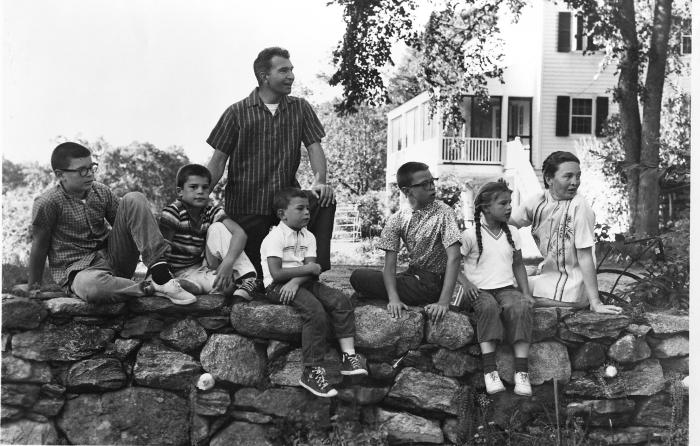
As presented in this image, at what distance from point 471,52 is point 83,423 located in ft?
11.2

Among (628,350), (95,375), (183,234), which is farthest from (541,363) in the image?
(95,375)

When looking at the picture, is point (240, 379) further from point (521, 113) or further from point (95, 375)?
point (521, 113)

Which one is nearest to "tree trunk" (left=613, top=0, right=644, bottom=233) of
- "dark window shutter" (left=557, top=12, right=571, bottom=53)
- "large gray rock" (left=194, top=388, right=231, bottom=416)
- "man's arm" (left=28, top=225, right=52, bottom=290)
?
"dark window shutter" (left=557, top=12, right=571, bottom=53)

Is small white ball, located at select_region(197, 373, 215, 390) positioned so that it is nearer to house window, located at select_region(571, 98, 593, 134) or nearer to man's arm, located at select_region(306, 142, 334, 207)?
man's arm, located at select_region(306, 142, 334, 207)

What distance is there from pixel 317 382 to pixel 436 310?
703mm

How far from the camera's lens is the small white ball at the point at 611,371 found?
13.9 ft

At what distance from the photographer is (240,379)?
4.17 meters

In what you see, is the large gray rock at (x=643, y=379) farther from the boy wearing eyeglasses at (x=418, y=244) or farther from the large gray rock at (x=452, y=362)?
the boy wearing eyeglasses at (x=418, y=244)

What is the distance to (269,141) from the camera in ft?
15.0

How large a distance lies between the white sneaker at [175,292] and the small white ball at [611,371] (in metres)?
2.15

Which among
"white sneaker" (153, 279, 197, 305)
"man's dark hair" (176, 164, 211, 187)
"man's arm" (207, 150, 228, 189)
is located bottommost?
"white sneaker" (153, 279, 197, 305)

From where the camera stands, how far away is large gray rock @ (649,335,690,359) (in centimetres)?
433

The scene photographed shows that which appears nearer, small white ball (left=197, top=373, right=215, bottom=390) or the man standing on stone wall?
small white ball (left=197, top=373, right=215, bottom=390)

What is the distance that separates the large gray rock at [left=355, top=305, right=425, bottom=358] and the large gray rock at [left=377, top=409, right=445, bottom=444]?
314mm
